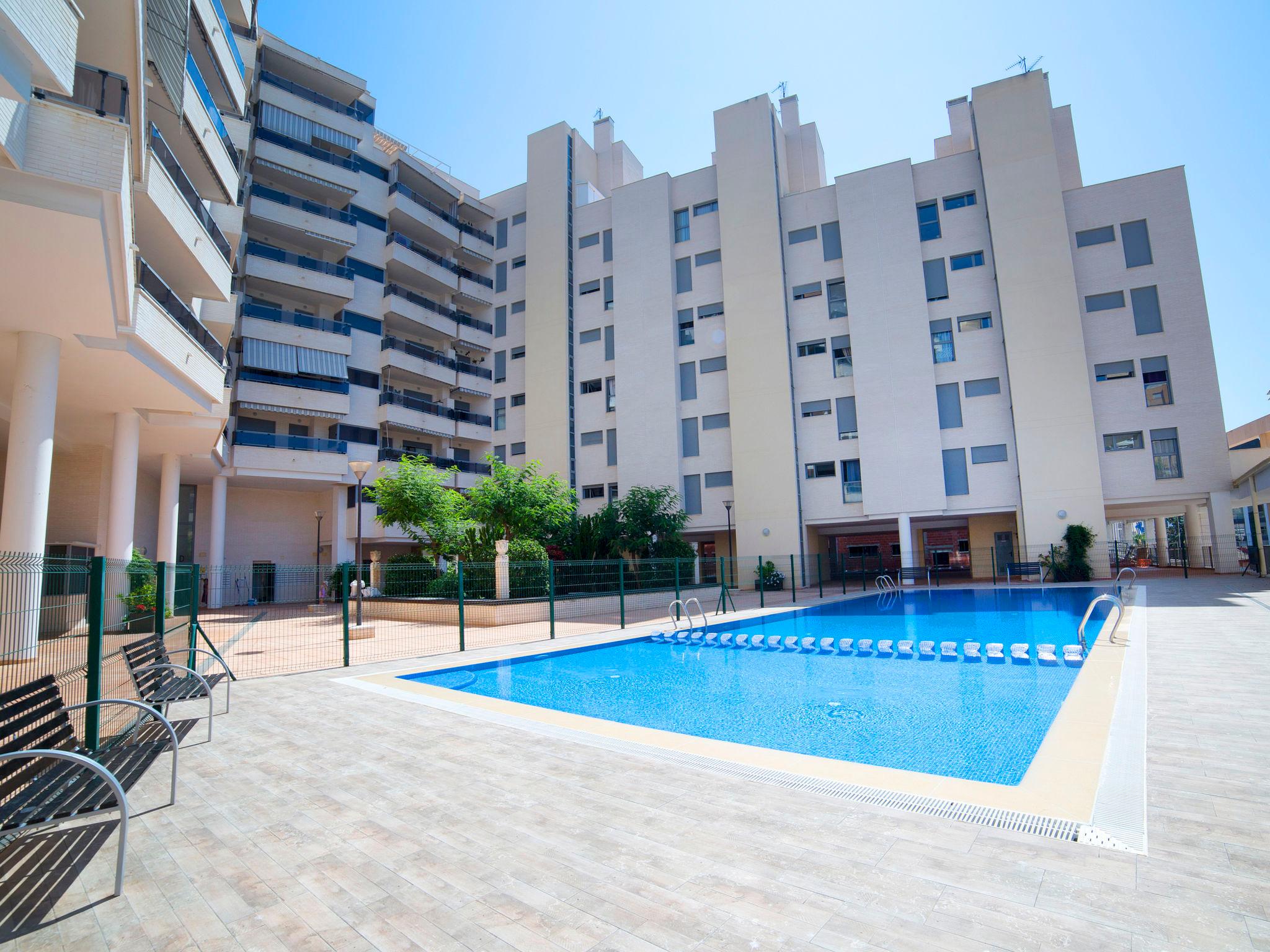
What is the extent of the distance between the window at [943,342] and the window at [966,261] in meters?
2.36

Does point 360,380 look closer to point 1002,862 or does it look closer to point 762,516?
point 762,516

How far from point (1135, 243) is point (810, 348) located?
1320 centimetres

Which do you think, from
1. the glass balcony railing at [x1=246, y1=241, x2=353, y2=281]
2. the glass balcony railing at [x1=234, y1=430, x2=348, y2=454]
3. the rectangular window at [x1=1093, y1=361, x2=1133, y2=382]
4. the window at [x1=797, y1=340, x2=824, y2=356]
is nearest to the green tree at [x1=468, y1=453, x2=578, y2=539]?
the glass balcony railing at [x1=234, y1=430, x2=348, y2=454]

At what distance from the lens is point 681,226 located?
3362 centimetres

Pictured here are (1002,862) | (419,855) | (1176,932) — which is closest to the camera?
(1176,932)

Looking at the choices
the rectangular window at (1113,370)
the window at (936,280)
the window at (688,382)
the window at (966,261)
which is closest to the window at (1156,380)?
the rectangular window at (1113,370)

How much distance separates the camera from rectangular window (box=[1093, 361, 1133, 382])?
25891 millimetres

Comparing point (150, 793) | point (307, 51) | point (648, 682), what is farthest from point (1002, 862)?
point (307, 51)

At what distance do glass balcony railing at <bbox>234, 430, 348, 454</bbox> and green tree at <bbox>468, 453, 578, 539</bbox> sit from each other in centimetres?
946

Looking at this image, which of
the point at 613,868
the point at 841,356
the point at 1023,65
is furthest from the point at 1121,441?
the point at 613,868

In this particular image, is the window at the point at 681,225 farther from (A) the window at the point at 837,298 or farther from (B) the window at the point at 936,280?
(B) the window at the point at 936,280

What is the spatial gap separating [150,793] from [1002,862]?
531 centimetres

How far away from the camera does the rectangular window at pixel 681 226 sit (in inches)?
1318

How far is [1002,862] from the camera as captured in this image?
3.11 m
